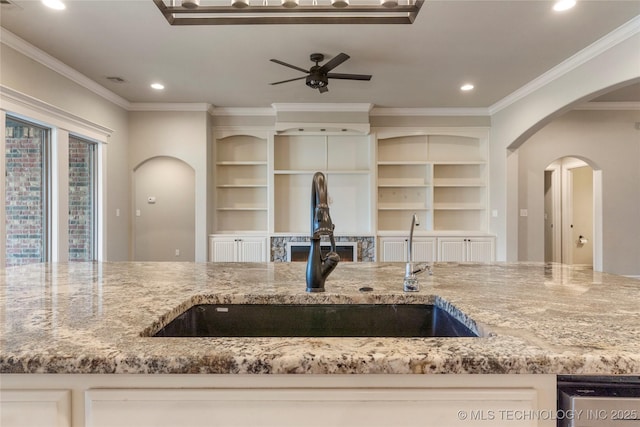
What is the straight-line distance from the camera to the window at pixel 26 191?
3312 millimetres

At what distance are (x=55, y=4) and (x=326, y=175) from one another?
391 centimetres

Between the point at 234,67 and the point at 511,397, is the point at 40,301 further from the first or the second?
the point at 234,67

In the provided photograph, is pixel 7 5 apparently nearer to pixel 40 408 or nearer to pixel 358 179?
pixel 40 408

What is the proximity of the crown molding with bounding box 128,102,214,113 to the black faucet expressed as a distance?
4596mm

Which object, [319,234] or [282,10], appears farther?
[282,10]

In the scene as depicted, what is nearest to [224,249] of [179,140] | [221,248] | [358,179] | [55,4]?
[221,248]

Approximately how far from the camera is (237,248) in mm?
5461

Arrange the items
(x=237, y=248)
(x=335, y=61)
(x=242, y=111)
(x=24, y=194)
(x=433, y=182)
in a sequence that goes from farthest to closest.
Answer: (x=433, y=182), (x=242, y=111), (x=237, y=248), (x=24, y=194), (x=335, y=61)

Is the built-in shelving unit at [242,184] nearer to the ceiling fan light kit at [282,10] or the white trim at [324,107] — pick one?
the white trim at [324,107]

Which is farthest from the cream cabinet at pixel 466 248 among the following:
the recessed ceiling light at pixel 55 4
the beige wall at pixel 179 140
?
the recessed ceiling light at pixel 55 4

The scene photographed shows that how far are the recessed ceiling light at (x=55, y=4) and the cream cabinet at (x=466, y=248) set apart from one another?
17.1 ft

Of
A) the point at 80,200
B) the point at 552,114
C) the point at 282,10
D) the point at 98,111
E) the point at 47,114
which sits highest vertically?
the point at 98,111

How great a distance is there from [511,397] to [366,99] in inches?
189

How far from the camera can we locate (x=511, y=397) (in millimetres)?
725
